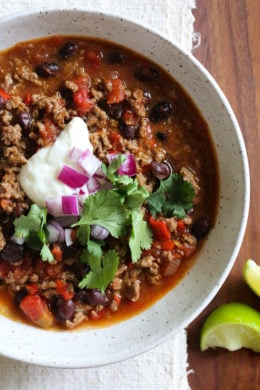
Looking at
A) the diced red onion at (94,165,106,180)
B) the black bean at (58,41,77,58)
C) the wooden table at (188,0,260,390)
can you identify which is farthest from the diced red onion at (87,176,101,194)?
the wooden table at (188,0,260,390)

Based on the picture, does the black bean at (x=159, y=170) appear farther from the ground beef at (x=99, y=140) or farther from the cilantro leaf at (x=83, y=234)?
the cilantro leaf at (x=83, y=234)

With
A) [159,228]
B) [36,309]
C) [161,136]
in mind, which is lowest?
[36,309]

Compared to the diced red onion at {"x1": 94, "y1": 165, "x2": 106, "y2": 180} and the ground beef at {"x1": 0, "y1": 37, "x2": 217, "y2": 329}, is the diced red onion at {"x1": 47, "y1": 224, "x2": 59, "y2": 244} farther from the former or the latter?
the diced red onion at {"x1": 94, "y1": 165, "x2": 106, "y2": 180}

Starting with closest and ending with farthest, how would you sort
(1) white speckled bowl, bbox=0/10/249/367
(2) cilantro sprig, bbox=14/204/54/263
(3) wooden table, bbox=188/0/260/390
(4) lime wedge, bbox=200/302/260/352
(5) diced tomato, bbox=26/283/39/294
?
(2) cilantro sprig, bbox=14/204/54/263
(1) white speckled bowl, bbox=0/10/249/367
(5) diced tomato, bbox=26/283/39/294
(4) lime wedge, bbox=200/302/260/352
(3) wooden table, bbox=188/0/260/390

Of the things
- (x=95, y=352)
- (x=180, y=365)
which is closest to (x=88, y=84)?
(x=95, y=352)

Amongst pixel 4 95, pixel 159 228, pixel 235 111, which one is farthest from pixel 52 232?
pixel 235 111

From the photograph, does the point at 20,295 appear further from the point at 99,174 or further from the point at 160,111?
the point at 160,111

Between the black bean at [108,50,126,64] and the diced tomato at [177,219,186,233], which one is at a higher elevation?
the black bean at [108,50,126,64]
